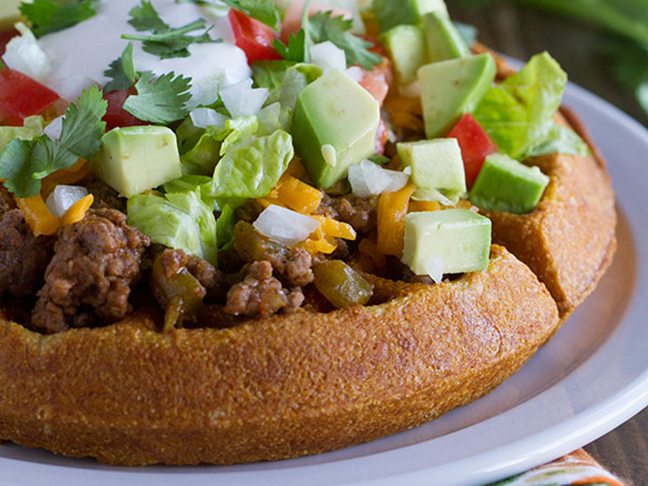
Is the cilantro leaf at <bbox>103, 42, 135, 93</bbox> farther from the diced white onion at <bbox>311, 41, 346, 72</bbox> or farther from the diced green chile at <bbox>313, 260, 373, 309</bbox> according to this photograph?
the diced green chile at <bbox>313, 260, 373, 309</bbox>

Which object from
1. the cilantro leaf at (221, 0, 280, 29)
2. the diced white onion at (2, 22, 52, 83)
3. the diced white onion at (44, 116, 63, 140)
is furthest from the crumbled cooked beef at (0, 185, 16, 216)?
the cilantro leaf at (221, 0, 280, 29)

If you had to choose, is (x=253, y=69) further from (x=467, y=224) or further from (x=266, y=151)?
(x=467, y=224)

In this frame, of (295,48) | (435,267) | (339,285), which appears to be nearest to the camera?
(339,285)

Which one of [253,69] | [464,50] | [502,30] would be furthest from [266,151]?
[502,30]

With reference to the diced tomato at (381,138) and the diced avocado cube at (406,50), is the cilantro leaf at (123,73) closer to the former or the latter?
the diced tomato at (381,138)

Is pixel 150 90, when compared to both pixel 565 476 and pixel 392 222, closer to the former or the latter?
pixel 392 222

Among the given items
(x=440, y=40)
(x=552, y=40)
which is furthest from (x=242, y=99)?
(x=552, y=40)
